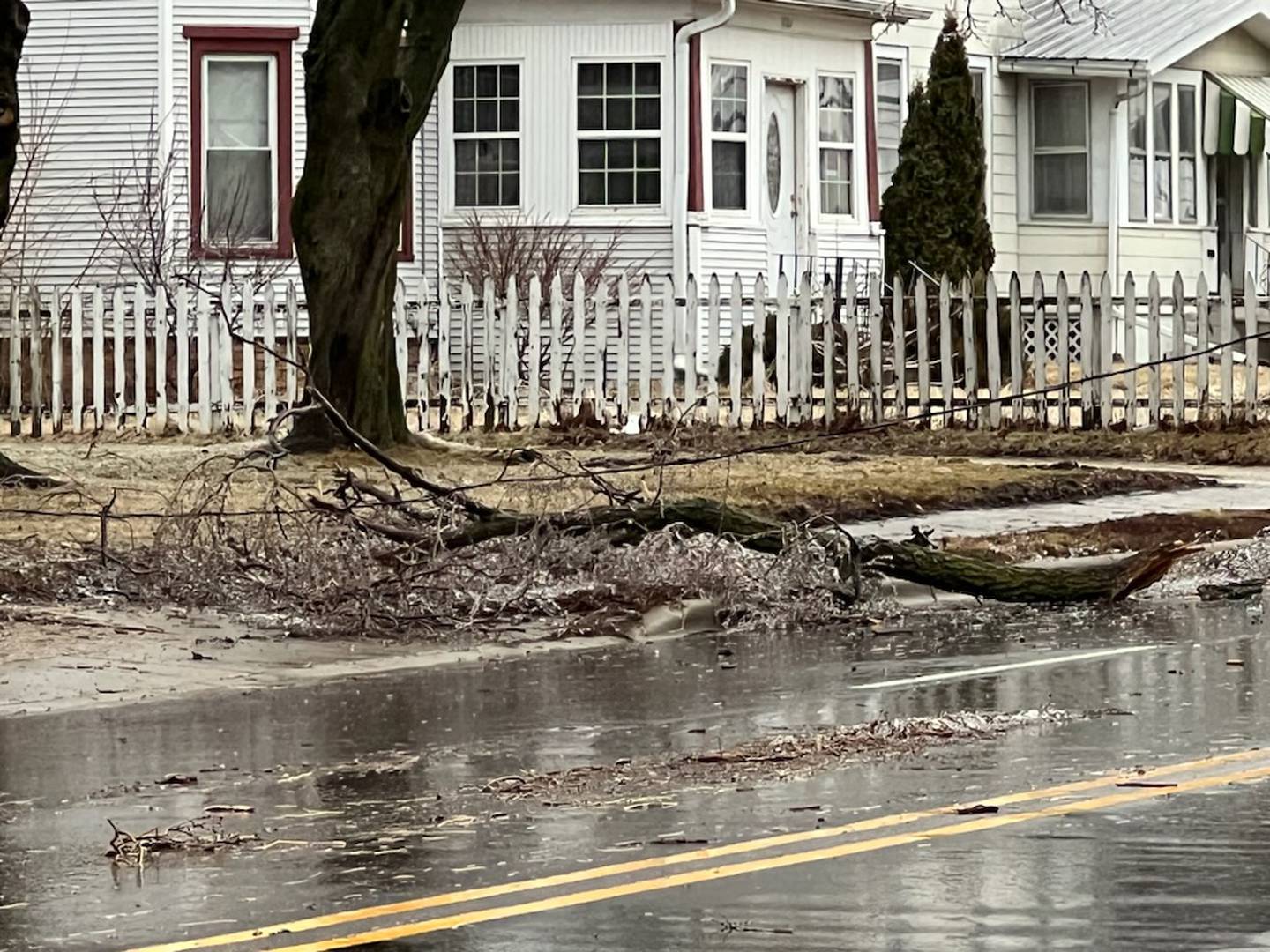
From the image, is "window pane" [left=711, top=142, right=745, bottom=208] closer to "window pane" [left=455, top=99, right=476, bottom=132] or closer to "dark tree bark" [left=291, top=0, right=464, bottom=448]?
"window pane" [left=455, top=99, right=476, bottom=132]

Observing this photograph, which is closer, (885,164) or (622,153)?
(622,153)

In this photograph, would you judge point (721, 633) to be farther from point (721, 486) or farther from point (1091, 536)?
point (721, 486)

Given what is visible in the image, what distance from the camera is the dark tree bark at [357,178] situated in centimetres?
1889

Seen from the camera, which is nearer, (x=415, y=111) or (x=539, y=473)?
(x=539, y=473)

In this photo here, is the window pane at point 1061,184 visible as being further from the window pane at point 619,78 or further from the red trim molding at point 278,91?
the red trim molding at point 278,91

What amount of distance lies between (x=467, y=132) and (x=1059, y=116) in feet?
33.4

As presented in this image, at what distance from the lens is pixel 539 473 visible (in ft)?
58.5

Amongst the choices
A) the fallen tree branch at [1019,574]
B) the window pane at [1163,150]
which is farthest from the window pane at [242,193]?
the fallen tree branch at [1019,574]

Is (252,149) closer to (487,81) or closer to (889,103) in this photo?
(487,81)

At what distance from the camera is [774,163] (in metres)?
32.2

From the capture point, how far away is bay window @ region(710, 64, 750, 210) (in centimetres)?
3112

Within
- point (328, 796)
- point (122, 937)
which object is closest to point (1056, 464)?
point (328, 796)

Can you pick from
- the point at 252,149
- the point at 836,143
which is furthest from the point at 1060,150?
the point at 252,149

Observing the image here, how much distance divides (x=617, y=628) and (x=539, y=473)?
5.40 meters
